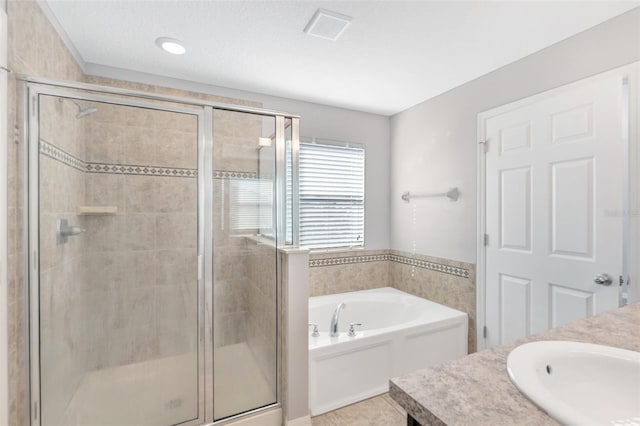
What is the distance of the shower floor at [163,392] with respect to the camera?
66.6 inches

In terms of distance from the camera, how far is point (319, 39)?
193 cm

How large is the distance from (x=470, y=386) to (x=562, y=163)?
6.41 feet

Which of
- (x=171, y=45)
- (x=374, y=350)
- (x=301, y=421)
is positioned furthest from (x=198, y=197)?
(x=374, y=350)

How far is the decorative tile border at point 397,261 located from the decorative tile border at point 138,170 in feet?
5.15

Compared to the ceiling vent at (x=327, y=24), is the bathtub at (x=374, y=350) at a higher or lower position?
lower

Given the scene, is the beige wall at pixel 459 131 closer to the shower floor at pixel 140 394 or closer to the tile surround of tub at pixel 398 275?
the tile surround of tub at pixel 398 275

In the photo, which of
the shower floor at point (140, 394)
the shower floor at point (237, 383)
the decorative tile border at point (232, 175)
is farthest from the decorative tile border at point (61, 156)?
the shower floor at point (237, 383)

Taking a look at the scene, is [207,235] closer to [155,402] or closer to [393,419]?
[155,402]

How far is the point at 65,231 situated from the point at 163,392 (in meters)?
1.08

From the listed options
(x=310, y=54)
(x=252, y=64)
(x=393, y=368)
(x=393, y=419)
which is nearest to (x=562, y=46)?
(x=310, y=54)

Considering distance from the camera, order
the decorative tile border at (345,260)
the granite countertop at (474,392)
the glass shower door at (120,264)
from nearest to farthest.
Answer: the granite countertop at (474,392) < the glass shower door at (120,264) < the decorative tile border at (345,260)

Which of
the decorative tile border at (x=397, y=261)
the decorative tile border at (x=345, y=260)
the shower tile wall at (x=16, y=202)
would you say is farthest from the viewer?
the decorative tile border at (x=345, y=260)

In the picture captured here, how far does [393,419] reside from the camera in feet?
6.45

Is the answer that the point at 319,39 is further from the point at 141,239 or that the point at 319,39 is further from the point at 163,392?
the point at 163,392
